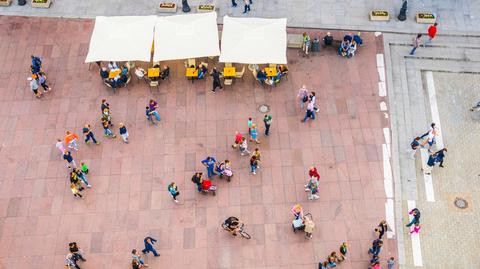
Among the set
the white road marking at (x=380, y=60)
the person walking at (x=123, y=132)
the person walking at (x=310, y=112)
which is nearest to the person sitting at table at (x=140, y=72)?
the person walking at (x=123, y=132)

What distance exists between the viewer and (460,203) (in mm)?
22031

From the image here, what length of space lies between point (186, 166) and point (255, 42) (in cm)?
692

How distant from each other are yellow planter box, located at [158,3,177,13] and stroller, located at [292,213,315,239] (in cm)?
1477

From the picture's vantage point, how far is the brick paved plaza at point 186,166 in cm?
2131

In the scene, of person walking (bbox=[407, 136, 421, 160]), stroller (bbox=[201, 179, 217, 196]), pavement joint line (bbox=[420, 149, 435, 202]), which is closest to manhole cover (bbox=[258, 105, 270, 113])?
stroller (bbox=[201, 179, 217, 196])

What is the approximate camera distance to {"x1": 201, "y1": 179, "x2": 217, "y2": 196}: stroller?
21.9 metres

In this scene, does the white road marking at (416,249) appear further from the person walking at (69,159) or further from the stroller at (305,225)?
the person walking at (69,159)

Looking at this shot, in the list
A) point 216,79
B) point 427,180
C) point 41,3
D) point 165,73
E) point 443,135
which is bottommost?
point 427,180

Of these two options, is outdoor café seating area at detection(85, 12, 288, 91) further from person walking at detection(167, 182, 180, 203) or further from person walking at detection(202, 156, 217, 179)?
person walking at detection(167, 182, 180, 203)

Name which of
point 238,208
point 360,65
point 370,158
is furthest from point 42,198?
point 360,65

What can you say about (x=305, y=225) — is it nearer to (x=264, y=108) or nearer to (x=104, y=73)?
(x=264, y=108)

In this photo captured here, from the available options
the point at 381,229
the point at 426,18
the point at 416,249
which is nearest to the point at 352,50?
the point at 426,18

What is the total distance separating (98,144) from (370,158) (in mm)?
12775

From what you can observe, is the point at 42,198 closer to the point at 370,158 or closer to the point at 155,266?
the point at 155,266
